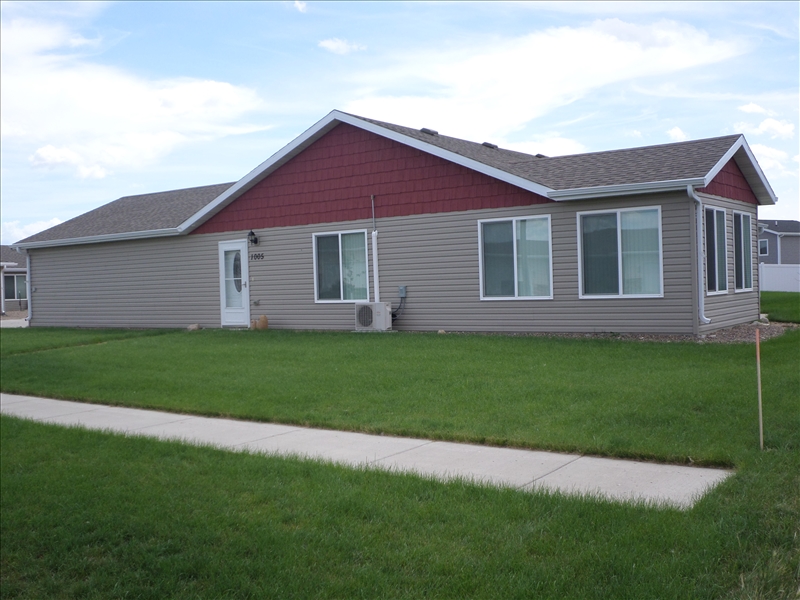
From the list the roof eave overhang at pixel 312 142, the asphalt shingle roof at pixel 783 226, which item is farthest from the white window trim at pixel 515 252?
the asphalt shingle roof at pixel 783 226

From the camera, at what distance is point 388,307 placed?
54.7 ft

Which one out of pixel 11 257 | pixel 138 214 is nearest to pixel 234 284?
pixel 138 214

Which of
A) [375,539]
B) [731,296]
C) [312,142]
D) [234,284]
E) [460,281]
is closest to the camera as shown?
[375,539]

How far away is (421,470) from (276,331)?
12.1 metres

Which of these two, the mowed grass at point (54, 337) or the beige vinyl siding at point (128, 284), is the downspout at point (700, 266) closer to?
the beige vinyl siding at point (128, 284)

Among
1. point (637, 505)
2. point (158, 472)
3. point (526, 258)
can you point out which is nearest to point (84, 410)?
point (158, 472)

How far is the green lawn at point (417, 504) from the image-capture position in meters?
4.23

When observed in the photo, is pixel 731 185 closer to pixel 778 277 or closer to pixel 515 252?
pixel 515 252

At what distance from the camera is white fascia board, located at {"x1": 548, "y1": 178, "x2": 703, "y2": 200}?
42.7 ft

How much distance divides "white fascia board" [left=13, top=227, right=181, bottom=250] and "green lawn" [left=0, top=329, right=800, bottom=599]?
32.9 feet

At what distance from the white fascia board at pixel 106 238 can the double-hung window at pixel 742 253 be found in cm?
1296

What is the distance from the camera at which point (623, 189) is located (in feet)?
44.4

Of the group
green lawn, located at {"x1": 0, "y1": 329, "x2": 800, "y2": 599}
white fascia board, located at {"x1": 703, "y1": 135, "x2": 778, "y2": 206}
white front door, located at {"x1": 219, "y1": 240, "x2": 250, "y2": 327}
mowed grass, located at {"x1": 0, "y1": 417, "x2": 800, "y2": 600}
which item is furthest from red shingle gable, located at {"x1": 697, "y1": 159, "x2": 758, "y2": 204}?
white front door, located at {"x1": 219, "y1": 240, "x2": 250, "y2": 327}

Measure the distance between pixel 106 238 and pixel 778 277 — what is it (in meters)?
26.3
